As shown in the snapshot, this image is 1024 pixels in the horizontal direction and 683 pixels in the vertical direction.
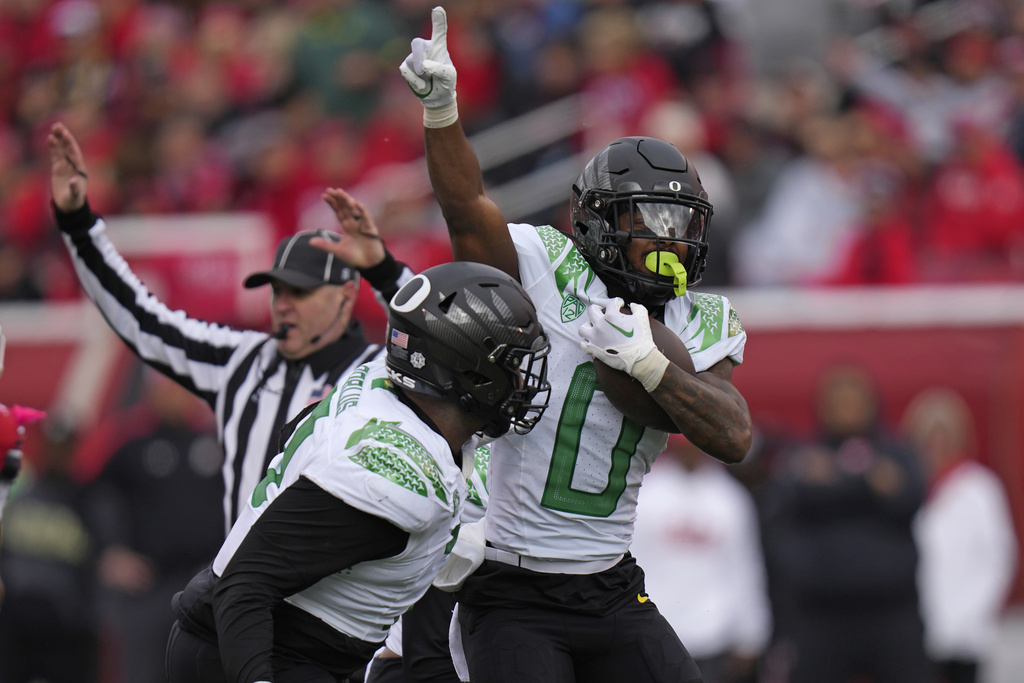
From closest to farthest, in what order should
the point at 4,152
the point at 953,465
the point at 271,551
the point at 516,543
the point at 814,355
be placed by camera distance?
1. the point at 271,551
2. the point at 516,543
3. the point at 953,465
4. the point at 814,355
5. the point at 4,152

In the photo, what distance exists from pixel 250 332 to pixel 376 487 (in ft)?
6.74

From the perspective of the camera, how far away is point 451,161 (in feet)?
10.8

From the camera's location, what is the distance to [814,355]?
27.0 ft

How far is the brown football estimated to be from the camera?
10.7 ft

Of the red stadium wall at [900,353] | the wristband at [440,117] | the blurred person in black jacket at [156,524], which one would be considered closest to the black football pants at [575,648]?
the wristband at [440,117]

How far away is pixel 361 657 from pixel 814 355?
220 inches

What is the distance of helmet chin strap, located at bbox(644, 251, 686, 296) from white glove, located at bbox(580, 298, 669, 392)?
0.15m

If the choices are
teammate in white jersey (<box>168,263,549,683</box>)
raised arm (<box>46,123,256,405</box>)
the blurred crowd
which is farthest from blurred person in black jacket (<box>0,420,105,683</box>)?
teammate in white jersey (<box>168,263,549,683</box>)

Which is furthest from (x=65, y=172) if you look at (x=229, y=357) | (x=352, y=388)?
(x=352, y=388)

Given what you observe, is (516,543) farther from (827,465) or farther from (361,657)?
(827,465)

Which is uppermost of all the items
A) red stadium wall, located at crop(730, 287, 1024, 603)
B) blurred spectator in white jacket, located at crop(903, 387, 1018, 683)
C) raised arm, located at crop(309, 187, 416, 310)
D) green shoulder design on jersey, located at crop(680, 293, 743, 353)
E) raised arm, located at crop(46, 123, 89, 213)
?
raised arm, located at crop(46, 123, 89, 213)

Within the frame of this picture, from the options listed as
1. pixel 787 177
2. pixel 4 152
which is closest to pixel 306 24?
pixel 4 152

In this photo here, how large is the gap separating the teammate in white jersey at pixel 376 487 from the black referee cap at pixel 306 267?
4.30 ft

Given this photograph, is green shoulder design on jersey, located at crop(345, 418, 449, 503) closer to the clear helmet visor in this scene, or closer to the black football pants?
the black football pants
